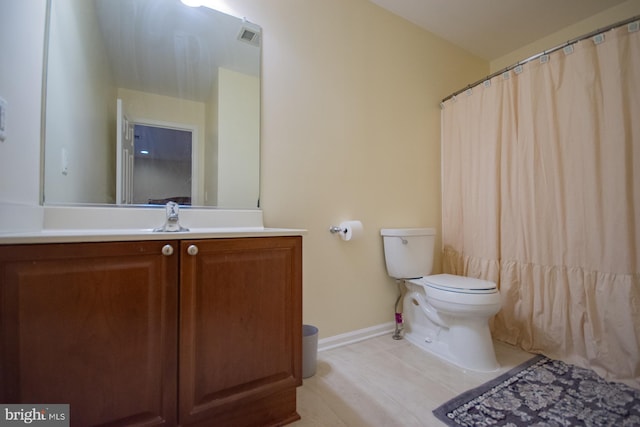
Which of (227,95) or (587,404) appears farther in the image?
(227,95)

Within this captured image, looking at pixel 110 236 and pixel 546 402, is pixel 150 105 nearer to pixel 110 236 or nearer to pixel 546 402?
pixel 110 236

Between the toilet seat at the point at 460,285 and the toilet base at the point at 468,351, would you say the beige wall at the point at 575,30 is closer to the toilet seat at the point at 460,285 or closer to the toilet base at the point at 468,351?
the toilet seat at the point at 460,285

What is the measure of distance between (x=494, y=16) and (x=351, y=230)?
190 cm

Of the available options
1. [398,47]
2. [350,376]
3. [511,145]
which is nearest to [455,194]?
[511,145]

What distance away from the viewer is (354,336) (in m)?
1.84

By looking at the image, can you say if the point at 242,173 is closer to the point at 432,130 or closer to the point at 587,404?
the point at 432,130

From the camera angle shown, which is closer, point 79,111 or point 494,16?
point 79,111

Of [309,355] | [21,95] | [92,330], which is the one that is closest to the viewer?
[92,330]

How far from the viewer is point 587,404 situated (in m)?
1.19

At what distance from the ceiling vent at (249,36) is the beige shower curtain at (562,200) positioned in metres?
1.59

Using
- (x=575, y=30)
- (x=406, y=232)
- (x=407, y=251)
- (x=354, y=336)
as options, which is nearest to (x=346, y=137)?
(x=406, y=232)

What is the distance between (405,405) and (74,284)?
4.31 ft

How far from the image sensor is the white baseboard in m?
1.72

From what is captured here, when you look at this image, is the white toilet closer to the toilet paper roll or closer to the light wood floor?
the light wood floor
